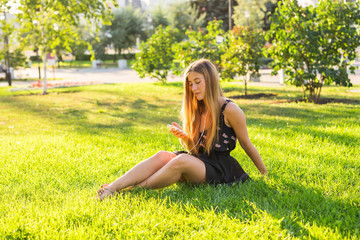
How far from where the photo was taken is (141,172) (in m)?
3.72

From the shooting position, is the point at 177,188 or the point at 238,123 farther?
the point at 177,188

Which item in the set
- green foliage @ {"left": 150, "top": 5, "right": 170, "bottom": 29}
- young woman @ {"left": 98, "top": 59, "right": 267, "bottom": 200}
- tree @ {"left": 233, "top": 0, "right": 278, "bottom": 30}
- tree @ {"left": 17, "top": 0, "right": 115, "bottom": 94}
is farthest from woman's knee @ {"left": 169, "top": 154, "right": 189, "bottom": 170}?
green foliage @ {"left": 150, "top": 5, "right": 170, "bottom": 29}

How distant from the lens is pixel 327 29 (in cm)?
921

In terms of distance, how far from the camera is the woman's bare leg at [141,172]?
365 centimetres

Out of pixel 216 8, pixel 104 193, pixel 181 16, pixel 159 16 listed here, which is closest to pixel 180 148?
pixel 104 193

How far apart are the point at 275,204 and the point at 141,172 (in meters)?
1.27

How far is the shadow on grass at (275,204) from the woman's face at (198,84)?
88 cm

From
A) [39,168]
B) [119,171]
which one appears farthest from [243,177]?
[39,168]

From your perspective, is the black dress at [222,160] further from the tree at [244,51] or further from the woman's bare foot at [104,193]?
the tree at [244,51]

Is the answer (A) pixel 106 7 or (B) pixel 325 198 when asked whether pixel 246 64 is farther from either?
(B) pixel 325 198

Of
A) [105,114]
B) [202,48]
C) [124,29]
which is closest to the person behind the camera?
[105,114]

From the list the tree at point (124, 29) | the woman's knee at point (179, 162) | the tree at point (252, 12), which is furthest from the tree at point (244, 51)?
the tree at point (124, 29)

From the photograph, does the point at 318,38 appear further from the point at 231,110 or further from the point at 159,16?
the point at 159,16

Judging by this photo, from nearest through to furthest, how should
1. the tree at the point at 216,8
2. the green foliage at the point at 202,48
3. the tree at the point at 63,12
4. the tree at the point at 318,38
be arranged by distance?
the tree at the point at 318,38 → the tree at the point at 63,12 → the green foliage at the point at 202,48 → the tree at the point at 216,8
